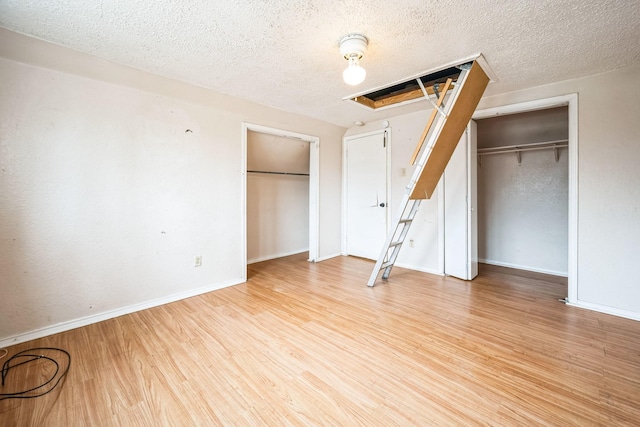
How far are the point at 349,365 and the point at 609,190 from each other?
294 cm

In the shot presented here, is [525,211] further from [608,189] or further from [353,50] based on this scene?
[353,50]

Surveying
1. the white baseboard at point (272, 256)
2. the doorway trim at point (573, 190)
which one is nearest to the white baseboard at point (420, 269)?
the doorway trim at point (573, 190)

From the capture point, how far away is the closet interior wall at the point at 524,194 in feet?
12.2

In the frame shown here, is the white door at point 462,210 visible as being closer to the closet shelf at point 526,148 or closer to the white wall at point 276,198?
the closet shelf at point 526,148

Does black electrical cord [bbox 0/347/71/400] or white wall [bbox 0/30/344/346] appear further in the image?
white wall [bbox 0/30/344/346]

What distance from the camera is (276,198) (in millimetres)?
4891

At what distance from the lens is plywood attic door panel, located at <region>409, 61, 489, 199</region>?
2396mm

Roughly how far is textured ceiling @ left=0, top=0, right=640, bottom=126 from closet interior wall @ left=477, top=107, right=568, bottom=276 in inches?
56.2

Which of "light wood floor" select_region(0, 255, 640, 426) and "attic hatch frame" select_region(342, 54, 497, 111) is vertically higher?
"attic hatch frame" select_region(342, 54, 497, 111)

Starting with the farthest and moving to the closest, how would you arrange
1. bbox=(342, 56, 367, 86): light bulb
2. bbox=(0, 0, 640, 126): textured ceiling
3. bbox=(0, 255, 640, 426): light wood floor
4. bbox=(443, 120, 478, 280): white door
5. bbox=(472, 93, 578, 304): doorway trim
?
bbox=(443, 120, 478, 280): white door < bbox=(472, 93, 578, 304): doorway trim < bbox=(342, 56, 367, 86): light bulb < bbox=(0, 0, 640, 126): textured ceiling < bbox=(0, 255, 640, 426): light wood floor

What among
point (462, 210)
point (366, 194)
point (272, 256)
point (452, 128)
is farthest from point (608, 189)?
point (272, 256)

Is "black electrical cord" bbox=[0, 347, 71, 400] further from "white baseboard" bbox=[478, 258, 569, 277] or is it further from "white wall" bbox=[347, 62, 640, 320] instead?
"white baseboard" bbox=[478, 258, 569, 277]

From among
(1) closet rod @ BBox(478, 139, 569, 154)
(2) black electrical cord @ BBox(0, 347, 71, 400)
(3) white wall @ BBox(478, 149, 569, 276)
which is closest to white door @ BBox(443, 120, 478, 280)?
(1) closet rod @ BBox(478, 139, 569, 154)

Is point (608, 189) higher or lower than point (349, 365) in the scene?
higher
